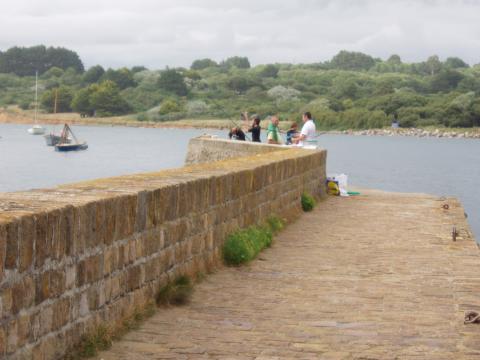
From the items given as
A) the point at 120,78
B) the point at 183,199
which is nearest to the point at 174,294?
the point at 183,199

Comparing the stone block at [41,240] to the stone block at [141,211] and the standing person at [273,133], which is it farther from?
the standing person at [273,133]

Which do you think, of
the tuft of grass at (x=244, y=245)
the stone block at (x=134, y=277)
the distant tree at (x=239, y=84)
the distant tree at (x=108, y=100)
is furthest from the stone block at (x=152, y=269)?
the distant tree at (x=239, y=84)

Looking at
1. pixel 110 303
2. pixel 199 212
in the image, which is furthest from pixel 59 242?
pixel 199 212

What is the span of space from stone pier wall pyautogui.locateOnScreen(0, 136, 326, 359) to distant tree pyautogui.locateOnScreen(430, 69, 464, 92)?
157956mm

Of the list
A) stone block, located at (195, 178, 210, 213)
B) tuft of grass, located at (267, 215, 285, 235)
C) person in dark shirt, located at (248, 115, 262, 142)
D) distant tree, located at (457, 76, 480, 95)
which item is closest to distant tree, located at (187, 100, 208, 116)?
distant tree, located at (457, 76, 480, 95)

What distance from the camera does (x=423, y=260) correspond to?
1033 cm

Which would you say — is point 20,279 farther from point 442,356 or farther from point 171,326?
point 442,356

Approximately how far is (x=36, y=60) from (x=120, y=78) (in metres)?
28.9

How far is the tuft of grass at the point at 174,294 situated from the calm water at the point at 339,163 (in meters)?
25.5

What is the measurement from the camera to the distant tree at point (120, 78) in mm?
153125

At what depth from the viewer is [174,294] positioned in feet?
24.3

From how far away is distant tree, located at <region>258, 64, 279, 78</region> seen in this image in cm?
18088

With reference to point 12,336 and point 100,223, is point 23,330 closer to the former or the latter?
point 12,336

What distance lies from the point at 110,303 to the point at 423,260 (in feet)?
15.5
